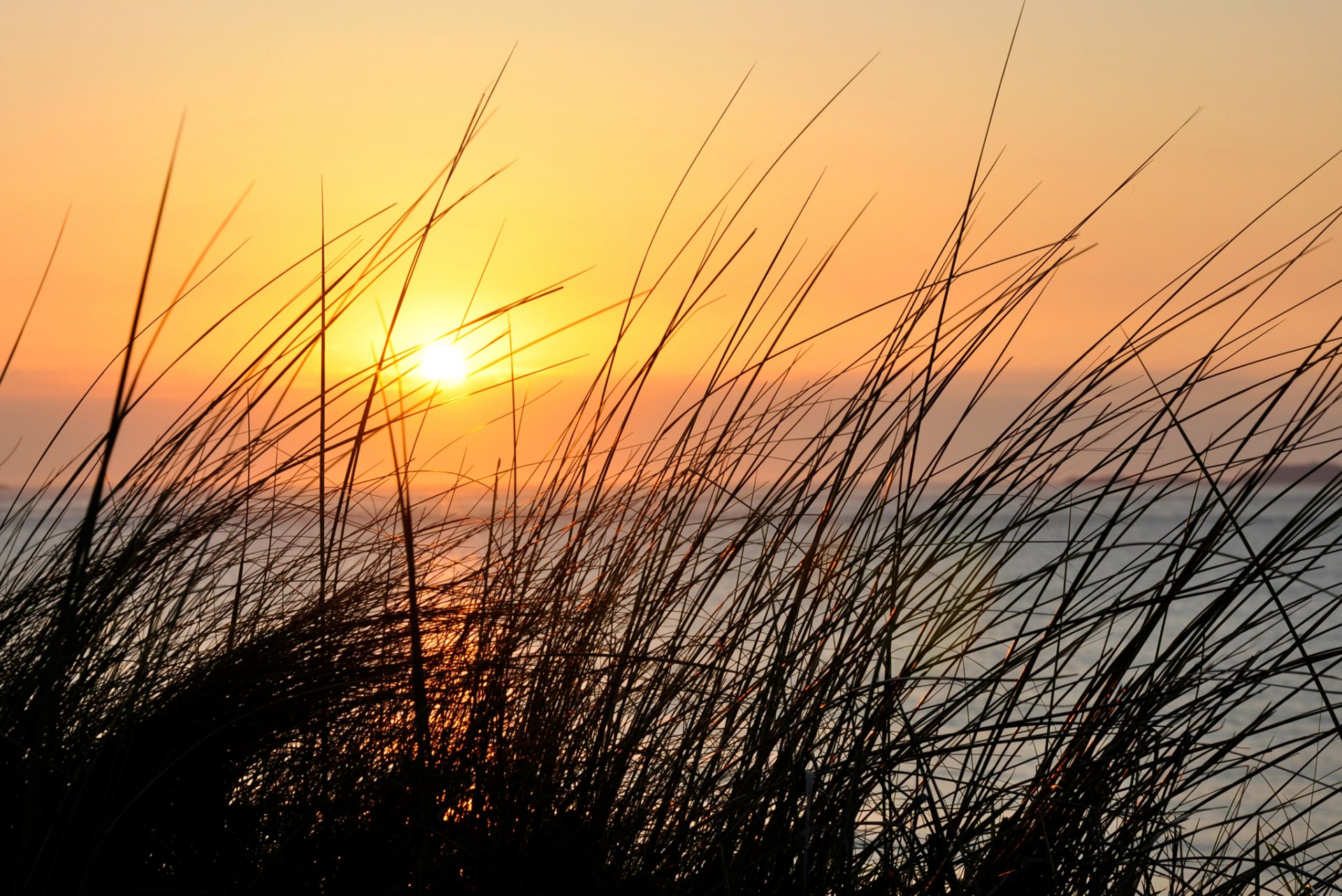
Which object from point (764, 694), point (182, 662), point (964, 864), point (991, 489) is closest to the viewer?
point (964, 864)

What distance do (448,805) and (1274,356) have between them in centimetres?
111

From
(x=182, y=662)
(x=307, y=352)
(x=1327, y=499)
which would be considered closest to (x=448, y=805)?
(x=182, y=662)

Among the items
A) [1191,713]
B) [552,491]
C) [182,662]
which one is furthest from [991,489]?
[182,662]

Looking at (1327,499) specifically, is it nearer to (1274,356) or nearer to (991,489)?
(1274,356)

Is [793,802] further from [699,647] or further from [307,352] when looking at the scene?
[307,352]

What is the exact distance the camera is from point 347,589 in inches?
58.7

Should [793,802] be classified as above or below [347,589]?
below

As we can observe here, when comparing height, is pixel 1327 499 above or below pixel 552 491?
below

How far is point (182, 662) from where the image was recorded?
144 centimetres

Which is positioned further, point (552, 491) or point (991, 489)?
point (552, 491)

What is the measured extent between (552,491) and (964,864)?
0.81 meters

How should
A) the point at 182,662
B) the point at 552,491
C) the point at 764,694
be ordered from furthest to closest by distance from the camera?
the point at 552,491
the point at 182,662
the point at 764,694

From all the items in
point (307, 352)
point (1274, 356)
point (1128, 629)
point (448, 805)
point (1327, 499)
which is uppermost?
point (307, 352)

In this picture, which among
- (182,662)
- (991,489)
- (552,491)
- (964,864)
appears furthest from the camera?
(552,491)
